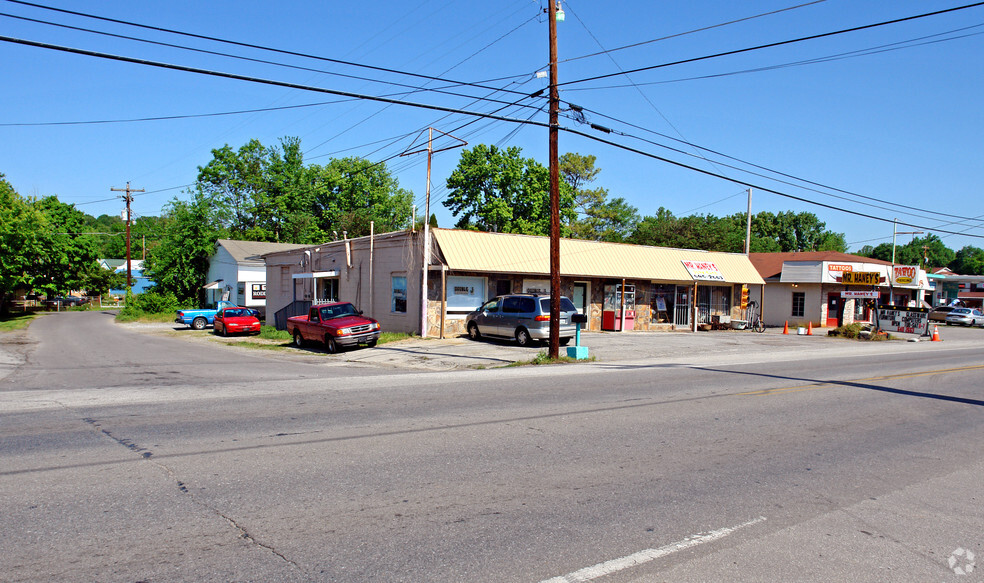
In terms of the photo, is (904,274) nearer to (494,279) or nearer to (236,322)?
(494,279)

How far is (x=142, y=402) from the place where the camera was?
398 inches

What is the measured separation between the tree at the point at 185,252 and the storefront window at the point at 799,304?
149ft

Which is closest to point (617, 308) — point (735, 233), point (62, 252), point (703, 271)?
point (703, 271)

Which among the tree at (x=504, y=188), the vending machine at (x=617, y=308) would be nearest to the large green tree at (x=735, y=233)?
the tree at (x=504, y=188)

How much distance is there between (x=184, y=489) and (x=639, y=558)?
3979mm

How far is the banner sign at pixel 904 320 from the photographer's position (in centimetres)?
3350

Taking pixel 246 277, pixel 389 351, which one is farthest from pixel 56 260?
pixel 389 351

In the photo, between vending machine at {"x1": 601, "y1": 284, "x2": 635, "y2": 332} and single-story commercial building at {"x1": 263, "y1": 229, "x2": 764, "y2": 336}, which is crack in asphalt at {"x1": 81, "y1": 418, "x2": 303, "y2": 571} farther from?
vending machine at {"x1": 601, "y1": 284, "x2": 635, "y2": 332}

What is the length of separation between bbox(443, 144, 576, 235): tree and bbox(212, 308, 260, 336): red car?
25.1 meters

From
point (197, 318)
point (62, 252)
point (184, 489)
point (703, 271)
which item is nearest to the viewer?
point (184, 489)

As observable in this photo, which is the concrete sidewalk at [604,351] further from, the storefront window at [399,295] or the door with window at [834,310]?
the door with window at [834,310]

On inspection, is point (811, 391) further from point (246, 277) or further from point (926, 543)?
point (246, 277)

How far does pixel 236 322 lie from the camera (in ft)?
102

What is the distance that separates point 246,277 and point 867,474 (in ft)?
147
